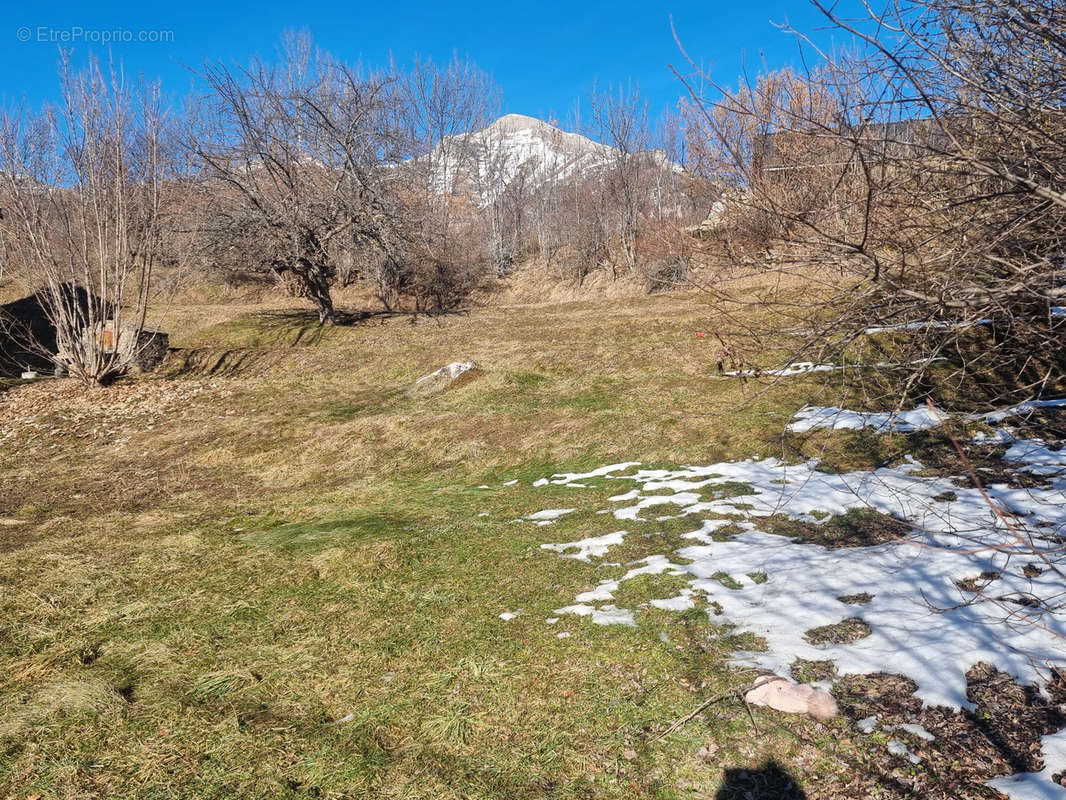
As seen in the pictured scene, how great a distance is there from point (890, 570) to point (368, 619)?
304cm

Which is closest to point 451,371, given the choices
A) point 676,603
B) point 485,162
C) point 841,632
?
point 676,603

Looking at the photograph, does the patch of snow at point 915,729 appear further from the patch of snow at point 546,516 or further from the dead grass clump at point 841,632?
the patch of snow at point 546,516

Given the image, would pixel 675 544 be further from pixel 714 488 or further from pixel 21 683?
pixel 21 683

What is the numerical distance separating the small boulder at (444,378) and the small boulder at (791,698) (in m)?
7.69

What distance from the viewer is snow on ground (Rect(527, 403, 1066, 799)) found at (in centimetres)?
267

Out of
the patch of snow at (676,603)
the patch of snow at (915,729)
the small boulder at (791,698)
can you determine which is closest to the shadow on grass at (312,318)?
the patch of snow at (676,603)

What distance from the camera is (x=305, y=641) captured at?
3.47 m

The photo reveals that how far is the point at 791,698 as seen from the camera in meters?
2.57

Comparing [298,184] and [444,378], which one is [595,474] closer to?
[444,378]

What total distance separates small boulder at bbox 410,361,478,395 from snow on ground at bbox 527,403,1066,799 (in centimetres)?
506

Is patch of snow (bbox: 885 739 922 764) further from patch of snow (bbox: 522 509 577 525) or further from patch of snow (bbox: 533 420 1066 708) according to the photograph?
patch of snow (bbox: 522 509 577 525)

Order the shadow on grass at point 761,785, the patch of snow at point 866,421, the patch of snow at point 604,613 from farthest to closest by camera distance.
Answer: the patch of snow at point 866,421 < the patch of snow at point 604,613 < the shadow on grass at point 761,785

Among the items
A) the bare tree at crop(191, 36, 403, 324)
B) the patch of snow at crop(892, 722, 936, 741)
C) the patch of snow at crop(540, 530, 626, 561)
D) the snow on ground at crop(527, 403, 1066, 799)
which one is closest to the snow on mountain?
the bare tree at crop(191, 36, 403, 324)

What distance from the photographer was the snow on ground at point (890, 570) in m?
2.67
